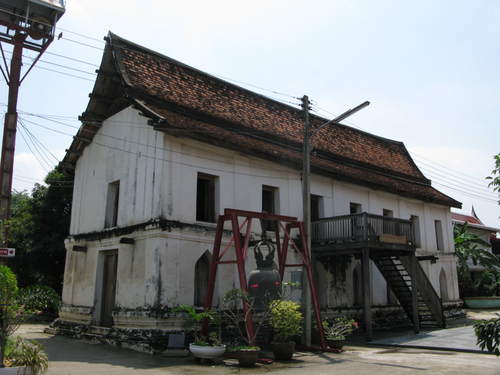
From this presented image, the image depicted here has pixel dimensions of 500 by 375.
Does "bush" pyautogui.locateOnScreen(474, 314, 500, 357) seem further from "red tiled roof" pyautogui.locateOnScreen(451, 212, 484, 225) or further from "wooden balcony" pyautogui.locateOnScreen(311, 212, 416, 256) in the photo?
"red tiled roof" pyautogui.locateOnScreen(451, 212, 484, 225)

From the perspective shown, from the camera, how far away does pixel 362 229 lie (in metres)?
16.4

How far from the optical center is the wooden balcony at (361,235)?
16.1 m

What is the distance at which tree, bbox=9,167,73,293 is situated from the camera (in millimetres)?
23250

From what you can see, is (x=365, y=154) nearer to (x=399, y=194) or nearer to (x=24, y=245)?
(x=399, y=194)

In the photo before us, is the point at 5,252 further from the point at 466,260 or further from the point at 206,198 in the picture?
the point at 466,260

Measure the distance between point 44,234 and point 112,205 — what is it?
923 cm

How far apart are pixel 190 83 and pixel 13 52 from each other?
290 inches

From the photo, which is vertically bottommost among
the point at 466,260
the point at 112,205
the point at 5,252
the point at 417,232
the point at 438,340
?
the point at 438,340

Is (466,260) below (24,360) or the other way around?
the other way around

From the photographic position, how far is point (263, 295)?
11.6 meters

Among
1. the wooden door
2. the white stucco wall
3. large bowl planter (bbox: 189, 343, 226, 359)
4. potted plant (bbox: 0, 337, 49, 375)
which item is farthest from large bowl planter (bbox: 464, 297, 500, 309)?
potted plant (bbox: 0, 337, 49, 375)

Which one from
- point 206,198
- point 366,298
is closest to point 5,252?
point 206,198

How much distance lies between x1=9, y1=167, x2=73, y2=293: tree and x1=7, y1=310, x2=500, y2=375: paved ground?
862cm

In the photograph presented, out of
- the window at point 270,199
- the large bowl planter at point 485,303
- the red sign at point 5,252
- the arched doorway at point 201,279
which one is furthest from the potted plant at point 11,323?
the large bowl planter at point 485,303
